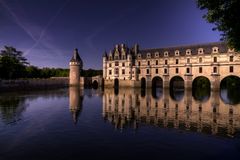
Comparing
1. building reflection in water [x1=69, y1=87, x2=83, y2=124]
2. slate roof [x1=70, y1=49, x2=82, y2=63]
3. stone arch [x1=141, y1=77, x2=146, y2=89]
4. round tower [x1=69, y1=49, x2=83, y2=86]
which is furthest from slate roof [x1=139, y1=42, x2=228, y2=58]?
building reflection in water [x1=69, y1=87, x2=83, y2=124]

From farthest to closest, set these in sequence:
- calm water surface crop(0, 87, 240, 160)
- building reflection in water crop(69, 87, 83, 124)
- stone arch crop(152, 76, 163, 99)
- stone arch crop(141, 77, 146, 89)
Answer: stone arch crop(141, 77, 146, 89) < stone arch crop(152, 76, 163, 99) < building reflection in water crop(69, 87, 83, 124) < calm water surface crop(0, 87, 240, 160)

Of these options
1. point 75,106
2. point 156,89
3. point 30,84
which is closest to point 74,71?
point 30,84

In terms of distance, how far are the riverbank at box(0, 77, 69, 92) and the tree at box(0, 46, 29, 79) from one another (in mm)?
5512

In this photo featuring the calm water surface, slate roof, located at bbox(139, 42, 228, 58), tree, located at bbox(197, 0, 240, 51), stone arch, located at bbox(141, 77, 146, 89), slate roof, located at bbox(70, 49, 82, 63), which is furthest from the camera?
slate roof, located at bbox(70, 49, 82, 63)

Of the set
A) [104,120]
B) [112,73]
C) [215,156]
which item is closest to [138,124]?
[104,120]

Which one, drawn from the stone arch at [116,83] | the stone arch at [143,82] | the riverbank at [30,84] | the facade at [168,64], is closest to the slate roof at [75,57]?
the riverbank at [30,84]

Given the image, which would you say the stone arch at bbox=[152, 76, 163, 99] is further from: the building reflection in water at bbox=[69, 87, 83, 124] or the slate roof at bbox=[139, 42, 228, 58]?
the building reflection in water at bbox=[69, 87, 83, 124]

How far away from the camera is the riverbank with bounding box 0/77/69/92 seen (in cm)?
6450

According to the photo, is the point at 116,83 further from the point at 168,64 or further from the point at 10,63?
the point at 10,63

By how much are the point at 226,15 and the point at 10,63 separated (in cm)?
7237

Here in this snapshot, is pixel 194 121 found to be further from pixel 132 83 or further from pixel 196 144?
pixel 132 83

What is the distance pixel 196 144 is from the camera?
1361 centimetres

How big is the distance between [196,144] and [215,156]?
206cm

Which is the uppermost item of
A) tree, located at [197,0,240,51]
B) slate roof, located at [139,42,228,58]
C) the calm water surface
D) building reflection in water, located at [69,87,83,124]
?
slate roof, located at [139,42,228,58]
